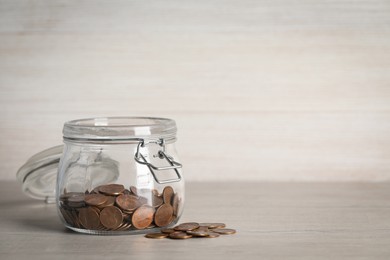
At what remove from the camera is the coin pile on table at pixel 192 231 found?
1.01 meters

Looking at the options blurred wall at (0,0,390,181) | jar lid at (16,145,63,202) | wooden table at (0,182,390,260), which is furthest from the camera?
blurred wall at (0,0,390,181)

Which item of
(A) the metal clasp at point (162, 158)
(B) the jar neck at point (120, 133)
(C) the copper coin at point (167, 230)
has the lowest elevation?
(C) the copper coin at point (167, 230)

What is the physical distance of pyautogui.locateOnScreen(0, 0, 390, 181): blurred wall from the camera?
5.03ft

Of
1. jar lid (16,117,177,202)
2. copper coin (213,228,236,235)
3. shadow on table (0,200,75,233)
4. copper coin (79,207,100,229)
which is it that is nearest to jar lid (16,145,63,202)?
shadow on table (0,200,75,233)

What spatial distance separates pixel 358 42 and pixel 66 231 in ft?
2.59

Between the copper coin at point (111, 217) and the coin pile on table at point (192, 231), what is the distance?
48mm

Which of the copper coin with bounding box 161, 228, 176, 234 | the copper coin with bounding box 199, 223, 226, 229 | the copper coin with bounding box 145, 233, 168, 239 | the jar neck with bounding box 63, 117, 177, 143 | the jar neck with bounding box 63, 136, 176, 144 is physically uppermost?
the jar neck with bounding box 63, 117, 177, 143

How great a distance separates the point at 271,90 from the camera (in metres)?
1.54

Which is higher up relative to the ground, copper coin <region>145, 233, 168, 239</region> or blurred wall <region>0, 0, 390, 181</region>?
blurred wall <region>0, 0, 390, 181</region>

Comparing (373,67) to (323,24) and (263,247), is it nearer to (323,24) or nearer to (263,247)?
(323,24)

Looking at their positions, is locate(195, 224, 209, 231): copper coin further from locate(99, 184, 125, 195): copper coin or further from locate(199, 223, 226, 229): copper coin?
locate(99, 184, 125, 195): copper coin

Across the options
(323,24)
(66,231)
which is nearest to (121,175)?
(66,231)

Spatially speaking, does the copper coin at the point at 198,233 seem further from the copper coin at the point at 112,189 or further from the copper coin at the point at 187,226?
the copper coin at the point at 112,189

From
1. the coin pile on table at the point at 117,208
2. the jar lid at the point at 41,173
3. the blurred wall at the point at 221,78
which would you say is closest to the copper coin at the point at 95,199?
the coin pile on table at the point at 117,208
